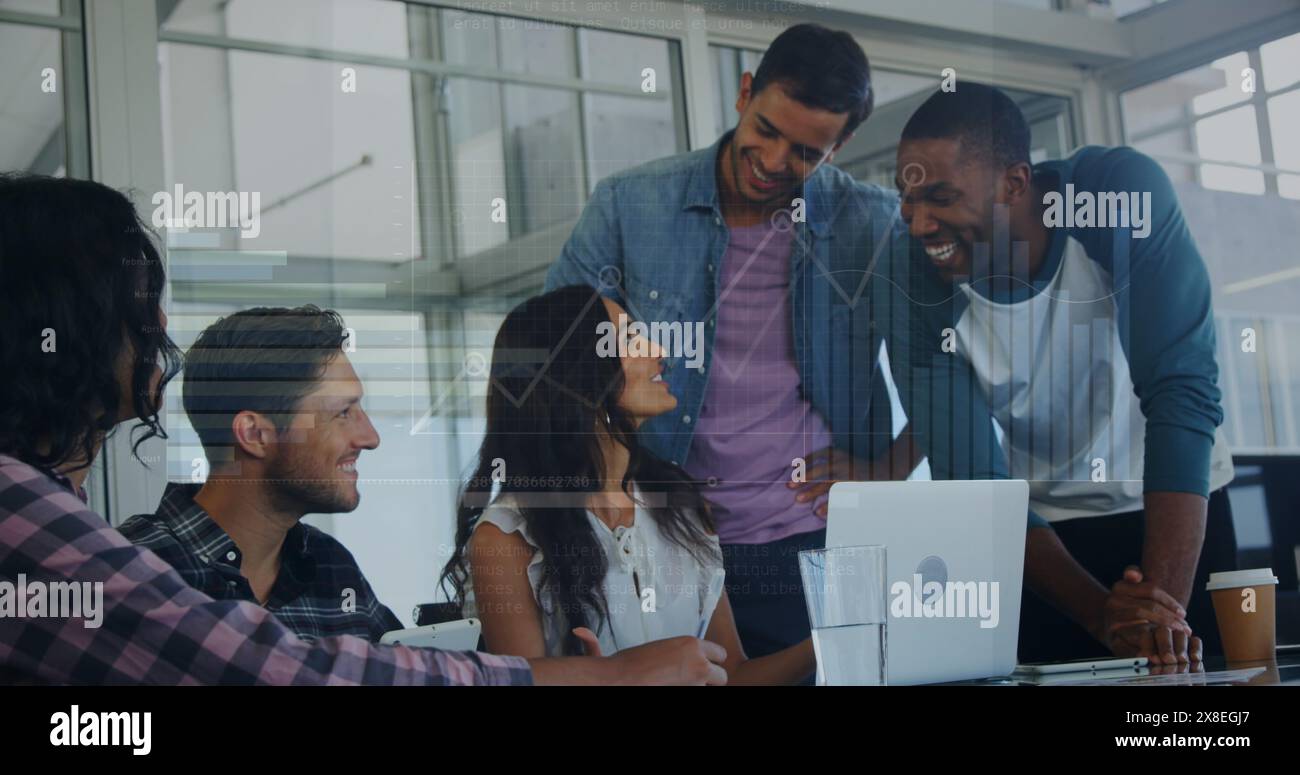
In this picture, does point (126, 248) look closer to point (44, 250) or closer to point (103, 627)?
point (44, 250)

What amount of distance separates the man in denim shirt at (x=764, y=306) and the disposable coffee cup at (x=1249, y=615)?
601 millimetres

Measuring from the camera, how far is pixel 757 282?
95.3 inches

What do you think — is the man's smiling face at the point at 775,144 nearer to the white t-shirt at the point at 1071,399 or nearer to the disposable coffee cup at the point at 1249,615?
the white t-shirt at the point at 1071,399

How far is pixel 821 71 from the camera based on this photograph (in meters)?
2.50

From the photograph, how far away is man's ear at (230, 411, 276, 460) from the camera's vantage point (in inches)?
83.7

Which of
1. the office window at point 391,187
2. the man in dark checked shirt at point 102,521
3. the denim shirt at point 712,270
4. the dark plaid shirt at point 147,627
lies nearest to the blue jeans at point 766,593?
the denim shirt at point 712,270

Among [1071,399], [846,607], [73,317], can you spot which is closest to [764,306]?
[1071,399]

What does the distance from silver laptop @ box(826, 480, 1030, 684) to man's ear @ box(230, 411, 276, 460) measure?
92 cm

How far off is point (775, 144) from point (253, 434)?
3.57 ft

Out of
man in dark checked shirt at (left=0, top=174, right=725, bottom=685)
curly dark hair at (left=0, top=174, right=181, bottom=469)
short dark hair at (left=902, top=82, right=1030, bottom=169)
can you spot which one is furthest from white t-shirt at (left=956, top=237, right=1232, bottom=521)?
curly dark hair at (left=0, top=174, right=181, bottom=469)

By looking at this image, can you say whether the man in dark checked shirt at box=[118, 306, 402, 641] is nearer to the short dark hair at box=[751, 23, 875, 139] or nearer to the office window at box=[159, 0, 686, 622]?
the office window at box=[159, 0, 686, 622]

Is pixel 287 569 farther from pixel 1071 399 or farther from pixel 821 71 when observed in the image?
pixel 1071 399
